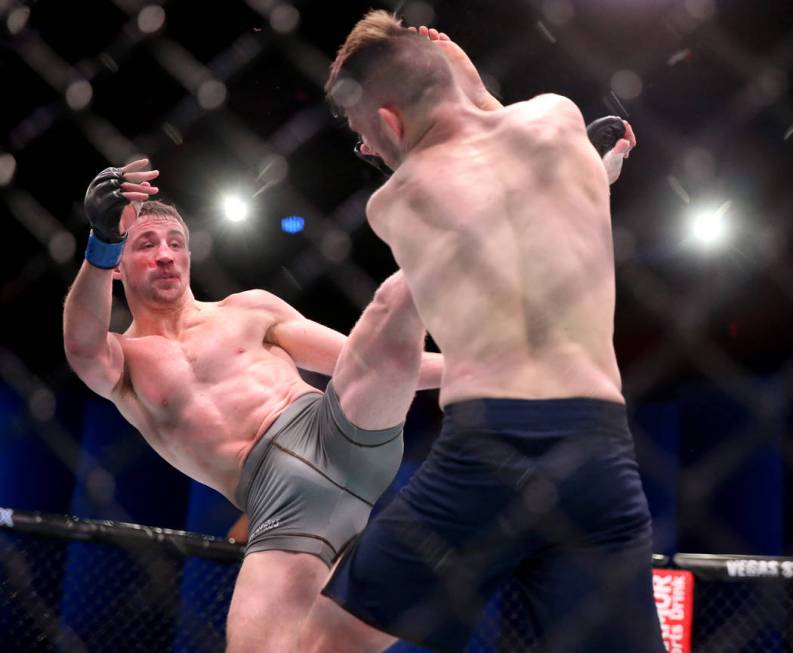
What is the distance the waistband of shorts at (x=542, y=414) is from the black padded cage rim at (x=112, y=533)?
5.56 ft

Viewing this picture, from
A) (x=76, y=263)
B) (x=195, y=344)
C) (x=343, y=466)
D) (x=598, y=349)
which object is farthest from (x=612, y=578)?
(x=76, y=263)

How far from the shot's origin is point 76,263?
480cm

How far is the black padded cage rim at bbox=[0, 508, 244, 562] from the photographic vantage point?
266cm

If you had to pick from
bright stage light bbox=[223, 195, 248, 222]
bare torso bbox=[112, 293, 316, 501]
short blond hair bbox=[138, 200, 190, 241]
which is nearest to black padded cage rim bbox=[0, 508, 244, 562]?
bare torso bbox=[112, 293, 316, 501]

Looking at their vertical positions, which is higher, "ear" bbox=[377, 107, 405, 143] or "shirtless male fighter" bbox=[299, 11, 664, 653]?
"ear" bbox=[377, 107, 405, 143]

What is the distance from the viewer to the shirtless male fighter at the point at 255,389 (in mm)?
1777

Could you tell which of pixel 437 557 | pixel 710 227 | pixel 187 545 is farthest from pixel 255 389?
pixel 710 227

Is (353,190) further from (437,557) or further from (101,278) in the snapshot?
(437,557)

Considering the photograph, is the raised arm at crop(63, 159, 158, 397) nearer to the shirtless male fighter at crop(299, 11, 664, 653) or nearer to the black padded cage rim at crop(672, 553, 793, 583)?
the shirtless male fighter at crop(299, 11, 664, 653)

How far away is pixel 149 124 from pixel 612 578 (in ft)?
10.9

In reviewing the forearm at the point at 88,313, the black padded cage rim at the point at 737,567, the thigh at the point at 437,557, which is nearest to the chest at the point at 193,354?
the forearm at the point at 88,313

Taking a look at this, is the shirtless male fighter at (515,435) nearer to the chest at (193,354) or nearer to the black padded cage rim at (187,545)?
the chest at (193,354)

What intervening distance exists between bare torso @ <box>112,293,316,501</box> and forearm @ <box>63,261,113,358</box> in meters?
0.14

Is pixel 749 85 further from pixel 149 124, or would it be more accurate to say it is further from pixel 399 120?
pixel 399 120
